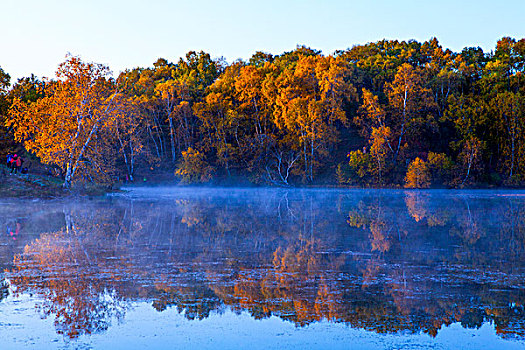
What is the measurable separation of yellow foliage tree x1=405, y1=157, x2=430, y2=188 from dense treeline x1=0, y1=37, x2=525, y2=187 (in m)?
0.11

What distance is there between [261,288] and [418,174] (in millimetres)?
46972

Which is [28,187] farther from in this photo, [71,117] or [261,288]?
[261,288]

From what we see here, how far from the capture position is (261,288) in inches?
337

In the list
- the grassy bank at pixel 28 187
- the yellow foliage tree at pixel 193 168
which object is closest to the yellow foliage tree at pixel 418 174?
the yellow foliage tree at pixel 193 168

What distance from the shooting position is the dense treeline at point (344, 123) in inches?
2157

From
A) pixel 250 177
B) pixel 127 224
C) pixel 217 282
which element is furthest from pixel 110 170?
pixel 217 282

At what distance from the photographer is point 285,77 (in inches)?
2388

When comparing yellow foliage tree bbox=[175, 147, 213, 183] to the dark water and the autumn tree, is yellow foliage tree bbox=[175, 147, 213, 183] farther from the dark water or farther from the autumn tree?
the dark water

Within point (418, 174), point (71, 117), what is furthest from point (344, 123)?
point (71, 117)

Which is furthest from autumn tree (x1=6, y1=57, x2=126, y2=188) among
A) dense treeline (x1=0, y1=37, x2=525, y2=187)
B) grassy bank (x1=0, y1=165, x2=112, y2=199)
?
dense treeline (x1=0, y1=37, x2=525, y2=187)

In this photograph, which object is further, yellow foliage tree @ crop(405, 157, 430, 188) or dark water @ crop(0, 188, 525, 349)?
yellow foliage tree @ crop(405, 157, 430, 188)

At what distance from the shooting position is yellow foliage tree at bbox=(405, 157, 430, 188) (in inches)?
2063

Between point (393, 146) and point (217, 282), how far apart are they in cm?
5342

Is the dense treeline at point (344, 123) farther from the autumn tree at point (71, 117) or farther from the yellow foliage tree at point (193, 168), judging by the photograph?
the autumn tree at point (71, 117)
